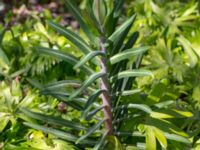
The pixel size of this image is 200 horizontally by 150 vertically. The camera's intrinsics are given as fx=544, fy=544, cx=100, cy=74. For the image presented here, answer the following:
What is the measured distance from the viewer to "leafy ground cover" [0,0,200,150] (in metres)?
1.68

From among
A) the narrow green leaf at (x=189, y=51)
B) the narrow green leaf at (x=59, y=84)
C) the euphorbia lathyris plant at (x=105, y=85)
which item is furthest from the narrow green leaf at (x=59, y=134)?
the narrow green leaf at (x=189, y=51)

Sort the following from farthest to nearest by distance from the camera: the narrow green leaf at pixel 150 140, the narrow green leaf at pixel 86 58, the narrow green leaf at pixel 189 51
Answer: the narrow green leaf at pixel 189 51 < the narrow green leaf at pixel 150 140 < the narrow green leaf at pixel 86 58

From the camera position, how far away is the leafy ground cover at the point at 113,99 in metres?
1.68

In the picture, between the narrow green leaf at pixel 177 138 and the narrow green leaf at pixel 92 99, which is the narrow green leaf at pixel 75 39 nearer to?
the narrow green leaf at pixel 92 99

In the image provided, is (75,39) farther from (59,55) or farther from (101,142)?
(101,142)

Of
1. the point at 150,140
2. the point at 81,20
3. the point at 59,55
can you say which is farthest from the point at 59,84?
the point at 150,140

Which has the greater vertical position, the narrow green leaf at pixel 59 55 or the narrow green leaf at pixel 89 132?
the narrow green leaf at pixel 59 55

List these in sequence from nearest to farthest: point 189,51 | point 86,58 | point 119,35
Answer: point 86,58, point 119,35, point 189,51

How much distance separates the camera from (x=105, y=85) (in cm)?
167

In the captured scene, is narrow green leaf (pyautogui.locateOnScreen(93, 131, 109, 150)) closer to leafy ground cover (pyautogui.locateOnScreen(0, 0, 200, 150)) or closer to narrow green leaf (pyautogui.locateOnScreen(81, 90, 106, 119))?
leafy ground cover (pyautogui.locateOnScreen(0, 0, 200, 150))

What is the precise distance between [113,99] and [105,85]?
0.26ft

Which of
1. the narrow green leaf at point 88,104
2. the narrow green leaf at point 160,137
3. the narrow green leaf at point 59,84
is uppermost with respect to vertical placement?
the narrow green leaf at point 59,84

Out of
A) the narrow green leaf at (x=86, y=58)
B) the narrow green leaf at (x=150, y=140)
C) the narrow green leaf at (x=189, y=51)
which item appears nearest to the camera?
the narrow green leaf at (x=86, y=58)

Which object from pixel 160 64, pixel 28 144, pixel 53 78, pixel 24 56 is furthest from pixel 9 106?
pixel 160 64
